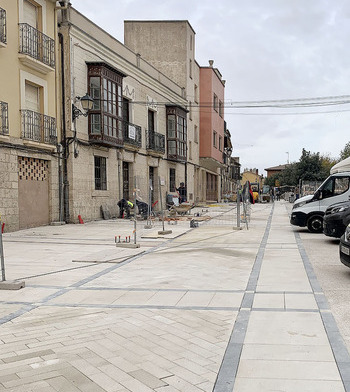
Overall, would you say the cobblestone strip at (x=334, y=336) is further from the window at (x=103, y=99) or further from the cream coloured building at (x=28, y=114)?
the window at (x=103, y=99)

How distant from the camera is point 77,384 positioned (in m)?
3.01

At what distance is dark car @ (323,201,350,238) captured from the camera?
9.88 metres

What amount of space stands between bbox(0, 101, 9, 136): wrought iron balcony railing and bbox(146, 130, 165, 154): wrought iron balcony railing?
38.0ft

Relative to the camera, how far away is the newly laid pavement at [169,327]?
3.11m

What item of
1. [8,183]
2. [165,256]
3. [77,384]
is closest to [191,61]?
[8,183]

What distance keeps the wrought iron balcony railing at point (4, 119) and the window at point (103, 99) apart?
501 cm

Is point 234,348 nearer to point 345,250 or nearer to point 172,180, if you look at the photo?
point 345,250

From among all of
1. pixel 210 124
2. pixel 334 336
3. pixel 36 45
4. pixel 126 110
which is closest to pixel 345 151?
pixel 210 124

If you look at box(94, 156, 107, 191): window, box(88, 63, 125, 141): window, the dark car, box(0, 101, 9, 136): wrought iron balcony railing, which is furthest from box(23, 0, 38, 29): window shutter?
the dark car

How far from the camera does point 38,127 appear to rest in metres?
15.2

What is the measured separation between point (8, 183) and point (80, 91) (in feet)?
19.0

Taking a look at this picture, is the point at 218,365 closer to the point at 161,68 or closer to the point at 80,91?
the point at 80,91

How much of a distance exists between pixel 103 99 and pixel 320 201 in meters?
10.3

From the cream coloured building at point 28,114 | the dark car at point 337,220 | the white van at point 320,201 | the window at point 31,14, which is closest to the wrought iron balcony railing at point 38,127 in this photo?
the cream coloured building at point 28,114
